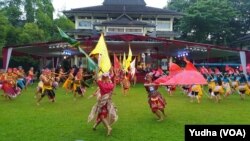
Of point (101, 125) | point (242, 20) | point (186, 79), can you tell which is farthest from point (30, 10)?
point (101, 125)

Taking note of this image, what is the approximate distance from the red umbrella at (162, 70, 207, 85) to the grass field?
3.59 feet

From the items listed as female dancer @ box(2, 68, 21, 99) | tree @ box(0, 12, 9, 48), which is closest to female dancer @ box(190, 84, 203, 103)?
female dancer @ box(2, 68, 21, 99)

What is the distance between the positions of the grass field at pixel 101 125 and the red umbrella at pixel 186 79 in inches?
43.0

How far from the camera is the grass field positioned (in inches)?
373

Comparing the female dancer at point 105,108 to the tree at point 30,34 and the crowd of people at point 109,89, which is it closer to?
the crowd of people at point 109,89

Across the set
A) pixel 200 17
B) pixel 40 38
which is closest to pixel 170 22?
pixel 200 17

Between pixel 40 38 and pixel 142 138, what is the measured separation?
3354 cm

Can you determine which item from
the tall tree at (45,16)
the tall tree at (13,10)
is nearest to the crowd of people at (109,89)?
the tall tree at (45,16)

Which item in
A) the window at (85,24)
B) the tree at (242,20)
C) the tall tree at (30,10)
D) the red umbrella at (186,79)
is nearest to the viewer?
the red umbrella at (186,79)

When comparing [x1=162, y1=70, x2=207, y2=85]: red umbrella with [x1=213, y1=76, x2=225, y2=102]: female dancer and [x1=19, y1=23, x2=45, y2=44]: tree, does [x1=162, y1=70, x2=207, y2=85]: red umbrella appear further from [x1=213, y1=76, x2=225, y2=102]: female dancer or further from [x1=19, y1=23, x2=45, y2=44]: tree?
[x1=19, y1=23, x2=45, y2=44]: tree

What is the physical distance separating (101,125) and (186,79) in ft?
10.6

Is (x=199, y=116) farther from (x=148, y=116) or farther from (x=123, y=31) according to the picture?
(x=123, y=31)

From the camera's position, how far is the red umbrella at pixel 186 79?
39.9ft

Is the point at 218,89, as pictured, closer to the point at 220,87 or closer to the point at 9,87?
the point at 220,87
